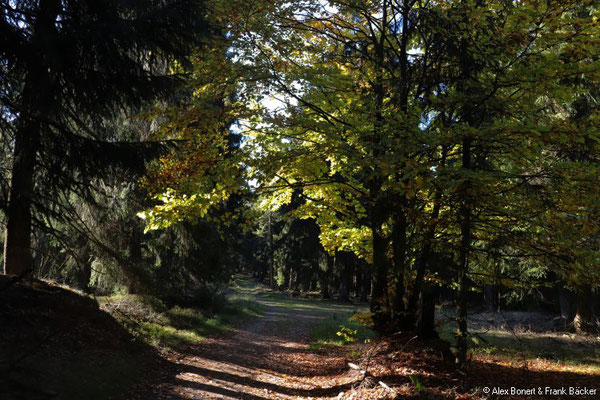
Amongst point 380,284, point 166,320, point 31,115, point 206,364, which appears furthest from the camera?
point 166,320

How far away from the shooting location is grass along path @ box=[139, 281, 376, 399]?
8.20 m

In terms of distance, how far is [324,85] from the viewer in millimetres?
8539

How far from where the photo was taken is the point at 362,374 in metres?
8.27

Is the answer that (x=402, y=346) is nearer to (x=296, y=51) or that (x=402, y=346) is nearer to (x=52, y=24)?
(x=296, y=51)

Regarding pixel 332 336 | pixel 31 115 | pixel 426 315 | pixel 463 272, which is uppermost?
pixel 31 115

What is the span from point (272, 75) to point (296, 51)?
165 cm

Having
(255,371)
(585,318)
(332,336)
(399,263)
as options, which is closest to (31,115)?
(399,263)

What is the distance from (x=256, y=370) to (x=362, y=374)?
11.0 ft

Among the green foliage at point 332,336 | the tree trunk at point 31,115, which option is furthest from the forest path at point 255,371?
the tree trunk at point 31,115

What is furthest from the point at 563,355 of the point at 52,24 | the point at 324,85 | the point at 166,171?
the point at 52,24

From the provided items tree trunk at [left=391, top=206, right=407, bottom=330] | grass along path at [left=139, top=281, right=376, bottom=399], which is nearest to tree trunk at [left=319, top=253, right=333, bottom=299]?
grass along path at [left=139, top=281, right=376, bottom=399]

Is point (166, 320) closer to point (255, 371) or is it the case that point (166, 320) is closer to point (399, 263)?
point (255, 371)

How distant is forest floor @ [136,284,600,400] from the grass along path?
A: 2cm

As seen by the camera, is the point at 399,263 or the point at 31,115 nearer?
the point at 31,115
